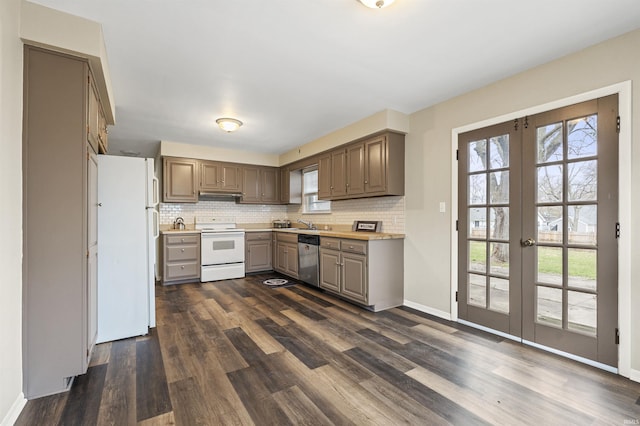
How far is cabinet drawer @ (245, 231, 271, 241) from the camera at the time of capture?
564cm

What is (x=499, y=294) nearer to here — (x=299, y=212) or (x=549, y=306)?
(x=549, y=306)

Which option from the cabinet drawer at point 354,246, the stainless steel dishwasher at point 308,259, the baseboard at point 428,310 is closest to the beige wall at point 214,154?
the stainless steel dishwasher at point 308,259

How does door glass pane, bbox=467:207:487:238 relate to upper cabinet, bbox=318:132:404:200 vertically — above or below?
below

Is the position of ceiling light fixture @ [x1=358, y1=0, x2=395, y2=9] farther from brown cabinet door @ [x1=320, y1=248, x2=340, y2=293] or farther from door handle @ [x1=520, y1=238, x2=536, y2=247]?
brown cabinet door @ [x1=320, y1=248, x2=340, y2=293]

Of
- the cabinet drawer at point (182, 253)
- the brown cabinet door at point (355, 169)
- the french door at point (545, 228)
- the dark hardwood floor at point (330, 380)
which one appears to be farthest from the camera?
the cabinet drawer at point (182, 253)

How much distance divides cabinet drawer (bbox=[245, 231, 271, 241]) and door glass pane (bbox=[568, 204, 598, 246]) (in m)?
4.68

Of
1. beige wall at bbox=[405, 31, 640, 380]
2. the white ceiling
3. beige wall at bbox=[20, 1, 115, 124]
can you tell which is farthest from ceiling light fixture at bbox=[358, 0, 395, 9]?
beige wall at bbox=[20, 1, 115, 124]

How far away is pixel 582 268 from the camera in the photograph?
2.31 meters

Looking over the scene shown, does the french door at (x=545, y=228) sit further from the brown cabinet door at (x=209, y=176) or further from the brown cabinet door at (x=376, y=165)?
the brown cabinet door at (x=209, y=176)

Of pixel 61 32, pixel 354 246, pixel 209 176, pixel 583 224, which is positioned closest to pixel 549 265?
pixel 583 224

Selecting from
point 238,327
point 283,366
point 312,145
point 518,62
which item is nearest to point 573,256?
point 518,62

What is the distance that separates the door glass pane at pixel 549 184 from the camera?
8.01 ft

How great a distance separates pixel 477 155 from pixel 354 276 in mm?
1967

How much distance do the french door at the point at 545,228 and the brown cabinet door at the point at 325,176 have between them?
→ 82.6 inches
